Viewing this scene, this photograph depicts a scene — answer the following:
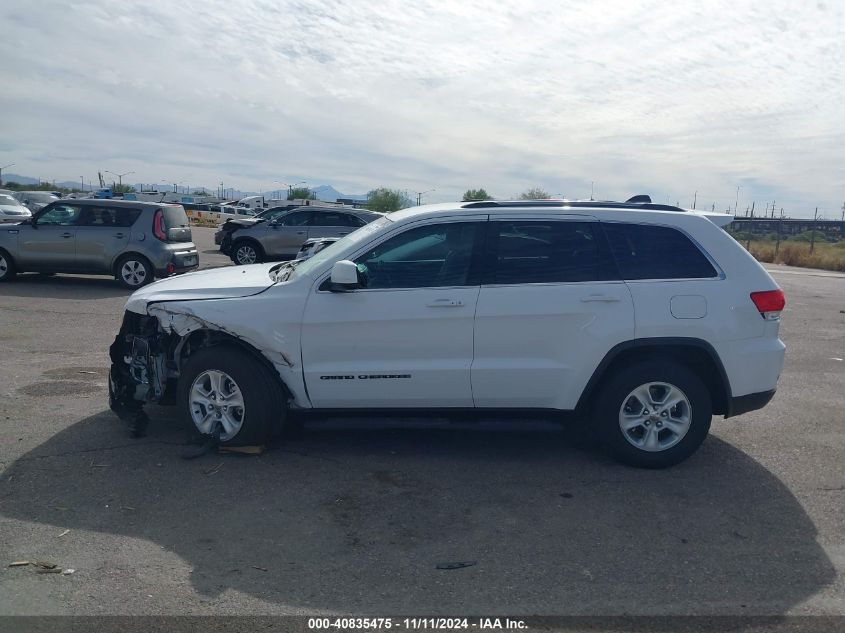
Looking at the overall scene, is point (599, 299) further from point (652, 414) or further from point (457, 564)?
point (457, 564)

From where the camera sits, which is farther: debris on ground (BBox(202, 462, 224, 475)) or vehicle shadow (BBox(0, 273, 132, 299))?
vehicle shadow (BBox(0, 273, 132, 299))

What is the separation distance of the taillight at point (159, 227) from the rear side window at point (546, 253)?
10.4m

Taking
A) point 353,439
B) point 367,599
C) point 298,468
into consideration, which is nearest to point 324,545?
point 367,599

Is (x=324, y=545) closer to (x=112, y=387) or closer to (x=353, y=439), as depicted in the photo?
(x=353, y=439)

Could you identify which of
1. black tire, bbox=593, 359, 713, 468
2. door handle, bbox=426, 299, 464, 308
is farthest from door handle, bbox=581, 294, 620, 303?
door handle, bbox=426, 299, 464, 308

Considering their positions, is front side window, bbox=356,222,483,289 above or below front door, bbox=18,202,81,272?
above

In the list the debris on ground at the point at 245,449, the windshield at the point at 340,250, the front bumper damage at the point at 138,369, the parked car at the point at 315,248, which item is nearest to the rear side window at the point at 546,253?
the windshield at the point at 340,250

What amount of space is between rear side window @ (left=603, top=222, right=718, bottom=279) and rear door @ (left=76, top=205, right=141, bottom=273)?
11266 millimetres

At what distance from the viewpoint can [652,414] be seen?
5.48 metres

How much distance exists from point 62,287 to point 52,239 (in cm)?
93

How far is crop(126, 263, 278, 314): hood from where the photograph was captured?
18.4ft

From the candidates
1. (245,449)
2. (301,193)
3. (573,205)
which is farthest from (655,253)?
(301,193)

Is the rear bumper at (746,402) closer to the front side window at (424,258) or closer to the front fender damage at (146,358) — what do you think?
the front side window at (424,258)

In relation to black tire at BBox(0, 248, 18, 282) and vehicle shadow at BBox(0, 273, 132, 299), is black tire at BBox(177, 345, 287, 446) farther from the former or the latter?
black tire at BBox(0, 248, 18, 282)
